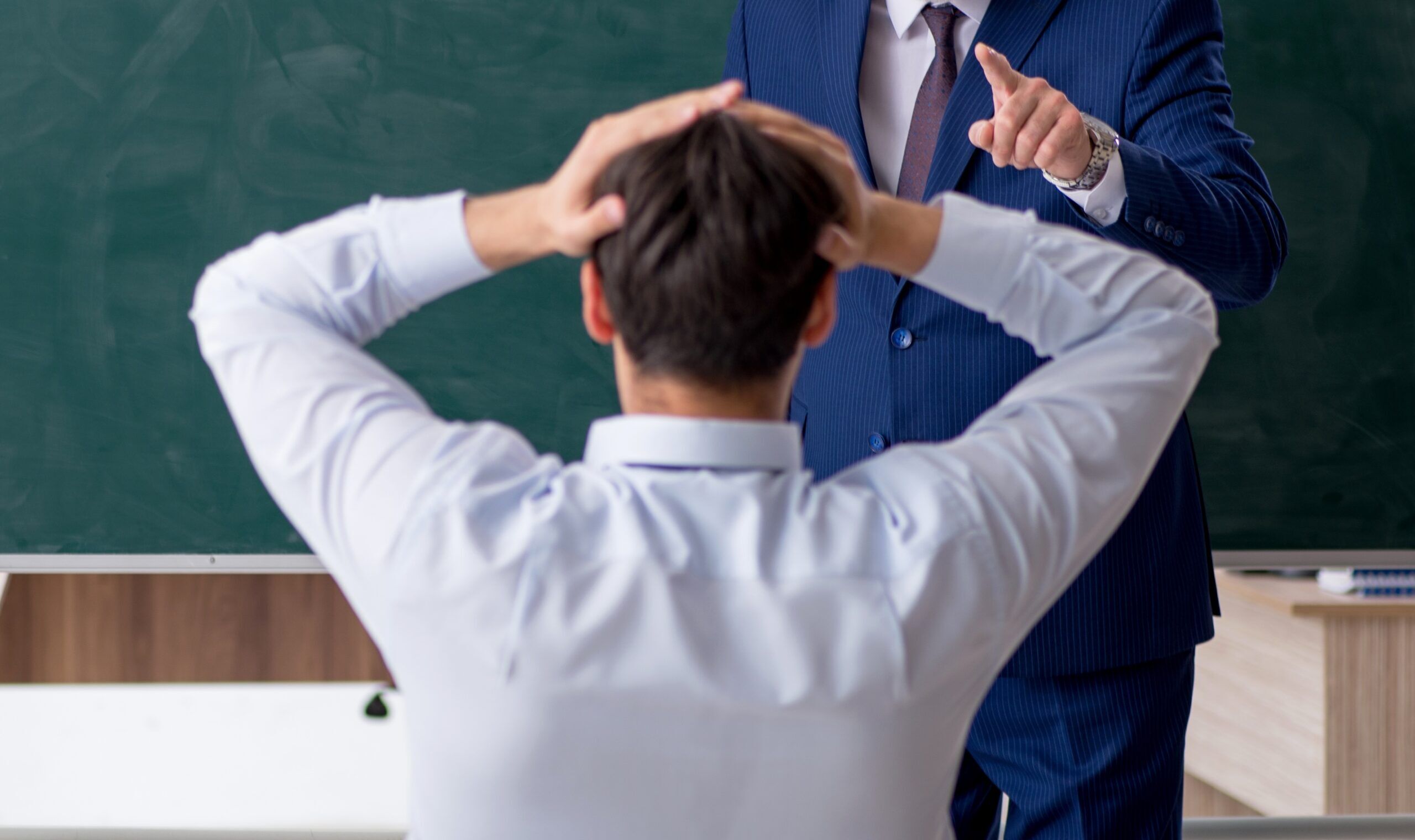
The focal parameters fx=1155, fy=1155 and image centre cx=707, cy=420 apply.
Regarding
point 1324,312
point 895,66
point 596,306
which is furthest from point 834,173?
point 1324,312

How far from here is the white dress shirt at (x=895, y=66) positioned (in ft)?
5.20

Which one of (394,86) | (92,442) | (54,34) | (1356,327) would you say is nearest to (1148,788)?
(1356,327)

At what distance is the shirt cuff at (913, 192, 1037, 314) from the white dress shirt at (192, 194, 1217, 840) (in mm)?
100

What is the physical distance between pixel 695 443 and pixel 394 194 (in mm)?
1361

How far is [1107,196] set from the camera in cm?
130

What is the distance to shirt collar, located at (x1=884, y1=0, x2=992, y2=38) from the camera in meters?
1.57

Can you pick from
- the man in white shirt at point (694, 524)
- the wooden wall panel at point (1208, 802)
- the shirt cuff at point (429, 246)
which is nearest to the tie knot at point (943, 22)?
the man in white shirt at point (694, 524)

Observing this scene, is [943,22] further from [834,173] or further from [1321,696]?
[1321,696]

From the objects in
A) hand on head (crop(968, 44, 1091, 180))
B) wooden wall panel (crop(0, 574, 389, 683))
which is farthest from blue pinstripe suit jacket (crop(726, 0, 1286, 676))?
wooden wall panel (crop(0, 574, 389, 683))

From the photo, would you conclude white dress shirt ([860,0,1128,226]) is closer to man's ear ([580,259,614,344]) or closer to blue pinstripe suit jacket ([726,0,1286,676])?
blue pinstripe suit jacket ([726,0,1286,676])

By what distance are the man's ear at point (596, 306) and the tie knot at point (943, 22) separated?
865 millimetres

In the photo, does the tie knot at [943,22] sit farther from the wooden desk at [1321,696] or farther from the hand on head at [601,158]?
the wooden desk at [1321,696]

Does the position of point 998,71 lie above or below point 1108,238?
above

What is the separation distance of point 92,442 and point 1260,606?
2508 mm
